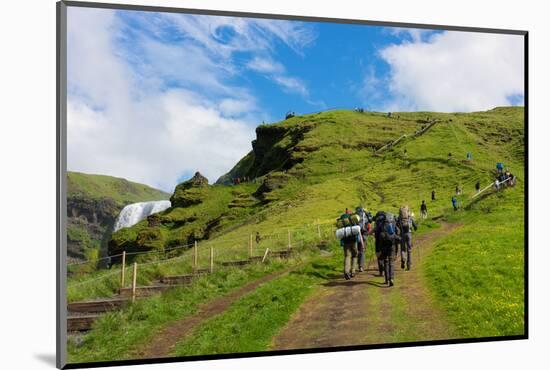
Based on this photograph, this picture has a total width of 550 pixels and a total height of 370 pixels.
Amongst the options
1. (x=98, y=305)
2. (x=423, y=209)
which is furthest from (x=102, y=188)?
(x=423, y=209)

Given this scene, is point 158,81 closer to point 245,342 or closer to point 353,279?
point 245,342

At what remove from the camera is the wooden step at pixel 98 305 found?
10.2 metres

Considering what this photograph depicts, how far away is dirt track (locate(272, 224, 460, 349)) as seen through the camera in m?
11.2

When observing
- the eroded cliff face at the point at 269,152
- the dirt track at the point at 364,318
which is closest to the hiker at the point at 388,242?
the dirt track at the point at 364,318

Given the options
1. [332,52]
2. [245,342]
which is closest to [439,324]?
[245,342]

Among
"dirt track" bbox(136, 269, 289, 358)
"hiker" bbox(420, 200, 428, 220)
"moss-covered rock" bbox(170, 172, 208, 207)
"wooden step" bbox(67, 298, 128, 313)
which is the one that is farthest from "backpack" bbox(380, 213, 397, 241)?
"wooden step" bbox(67, 298, 128, 313)

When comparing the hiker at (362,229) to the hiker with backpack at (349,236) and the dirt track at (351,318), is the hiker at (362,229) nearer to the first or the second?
the hiker with backpack at (349,236)

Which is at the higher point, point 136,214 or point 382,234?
point 136,214

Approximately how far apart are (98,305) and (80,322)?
0.59 m

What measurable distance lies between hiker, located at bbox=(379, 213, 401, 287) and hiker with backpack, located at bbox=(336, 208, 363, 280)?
0.62m

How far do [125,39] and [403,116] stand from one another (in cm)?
662

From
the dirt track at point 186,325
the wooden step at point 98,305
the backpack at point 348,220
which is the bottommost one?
the dirt track at point 186,325

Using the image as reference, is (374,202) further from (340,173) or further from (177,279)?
(177,279)

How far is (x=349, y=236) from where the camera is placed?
13172mm
